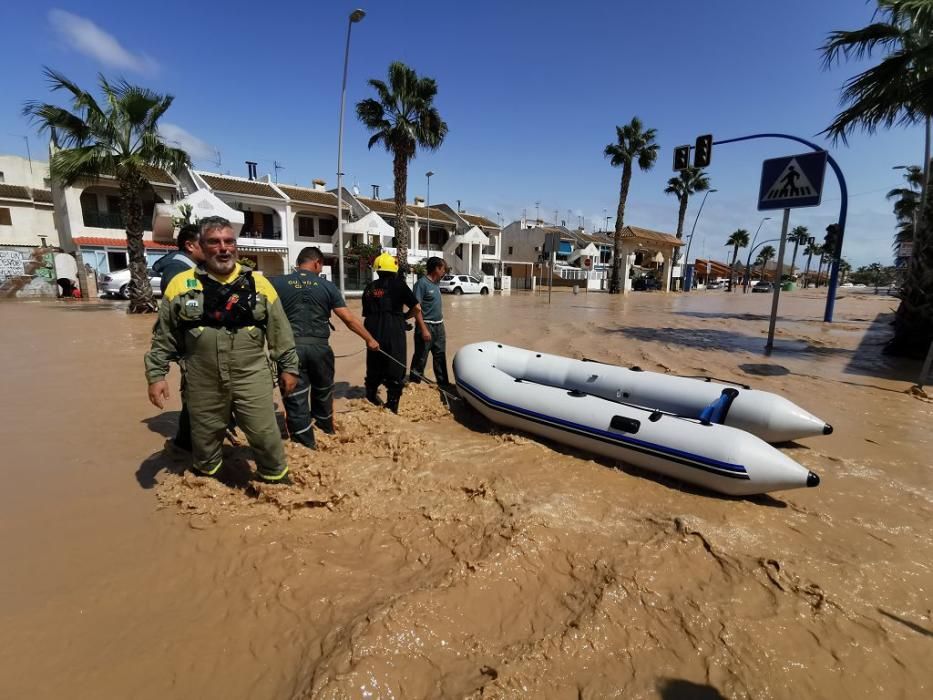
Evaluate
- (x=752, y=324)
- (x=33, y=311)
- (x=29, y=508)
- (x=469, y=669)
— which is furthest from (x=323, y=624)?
(x=33, y=311)

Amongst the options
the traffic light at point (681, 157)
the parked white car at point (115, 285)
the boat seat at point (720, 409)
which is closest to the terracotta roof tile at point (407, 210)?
the parked white car at point (115, 285)

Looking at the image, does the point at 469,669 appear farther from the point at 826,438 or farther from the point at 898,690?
the point at 826,438

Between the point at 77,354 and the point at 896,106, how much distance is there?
1474cm

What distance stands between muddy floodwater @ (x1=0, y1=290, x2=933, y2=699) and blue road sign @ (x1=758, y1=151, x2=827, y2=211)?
191 inches

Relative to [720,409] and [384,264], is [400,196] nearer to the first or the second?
[384,264]

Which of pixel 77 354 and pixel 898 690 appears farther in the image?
pixel 77 354

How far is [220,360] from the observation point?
2.71 metres

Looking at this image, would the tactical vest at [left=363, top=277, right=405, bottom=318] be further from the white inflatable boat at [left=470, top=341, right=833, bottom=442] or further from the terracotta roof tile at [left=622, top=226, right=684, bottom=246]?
the terracotta roof tile at [left=622, top=226, right=684, bottom=246]

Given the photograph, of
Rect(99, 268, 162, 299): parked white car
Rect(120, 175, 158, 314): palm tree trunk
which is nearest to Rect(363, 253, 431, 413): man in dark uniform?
Rect(120, 175, 158, 314): palm tree trunk

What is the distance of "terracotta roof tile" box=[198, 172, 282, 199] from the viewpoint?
80.7ft

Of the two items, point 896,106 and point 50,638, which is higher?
point 896,106

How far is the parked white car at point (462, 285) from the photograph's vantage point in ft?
88.6

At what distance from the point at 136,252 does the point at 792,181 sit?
17.8 meters

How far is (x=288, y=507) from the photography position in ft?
10.1
